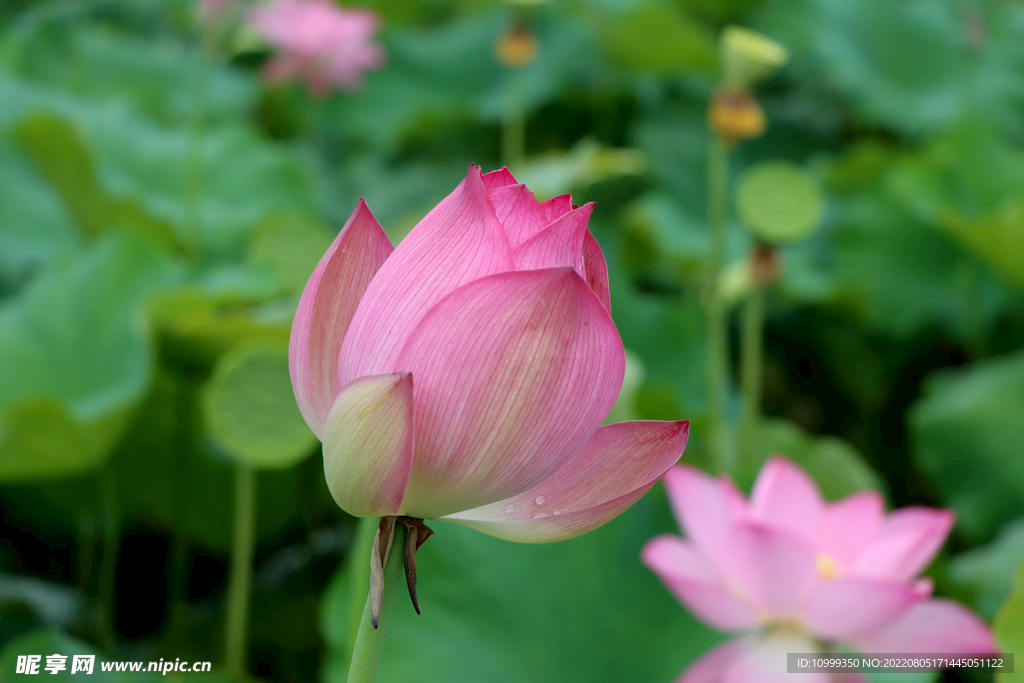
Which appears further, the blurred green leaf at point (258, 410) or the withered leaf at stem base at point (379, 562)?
the blurred green leaf at point (258, 410)

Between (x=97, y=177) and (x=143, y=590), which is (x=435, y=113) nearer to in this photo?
(x=97, y=177)

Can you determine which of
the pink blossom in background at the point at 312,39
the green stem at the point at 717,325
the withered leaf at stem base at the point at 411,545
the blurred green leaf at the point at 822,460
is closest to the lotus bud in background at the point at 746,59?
the green stem at the point at 717,325

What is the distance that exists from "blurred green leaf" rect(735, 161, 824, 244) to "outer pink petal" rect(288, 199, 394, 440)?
44cm

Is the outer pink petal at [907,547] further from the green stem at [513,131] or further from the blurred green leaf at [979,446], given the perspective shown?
the green stem at [513,131]

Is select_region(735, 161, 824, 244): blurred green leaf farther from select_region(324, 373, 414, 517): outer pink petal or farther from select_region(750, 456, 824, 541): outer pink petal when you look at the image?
select_region(324, 373, 414, 517): outer pink petal

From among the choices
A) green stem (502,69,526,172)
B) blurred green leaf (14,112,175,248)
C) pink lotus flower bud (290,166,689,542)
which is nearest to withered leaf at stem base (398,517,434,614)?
pink lotus flower bud (290,166,689,542)

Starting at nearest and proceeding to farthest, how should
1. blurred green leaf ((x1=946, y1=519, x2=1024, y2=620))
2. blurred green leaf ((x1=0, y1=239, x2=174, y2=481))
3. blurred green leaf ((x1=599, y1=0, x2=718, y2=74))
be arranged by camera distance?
blurred green leaf ((x1=946, y1=519, x2=1024, y2=620))
blurred green leaf ((x1=0, y1=239, x2=174, y2=481))
blurred green leaf ((x1=599, y1=0, x2=718, y2=74))

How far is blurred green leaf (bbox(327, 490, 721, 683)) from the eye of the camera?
1.80ft

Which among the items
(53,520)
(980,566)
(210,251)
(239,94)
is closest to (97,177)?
(210,251)

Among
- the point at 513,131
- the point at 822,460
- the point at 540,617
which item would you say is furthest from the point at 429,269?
the point at 513,131

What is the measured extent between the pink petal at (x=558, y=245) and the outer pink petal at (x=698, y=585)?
261 mm

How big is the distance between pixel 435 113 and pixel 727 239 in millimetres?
517

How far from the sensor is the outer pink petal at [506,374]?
0.20 metres

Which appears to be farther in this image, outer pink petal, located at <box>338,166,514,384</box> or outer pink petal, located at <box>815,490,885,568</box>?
outer pink petal, located at <box>815,490,885,568</box>
